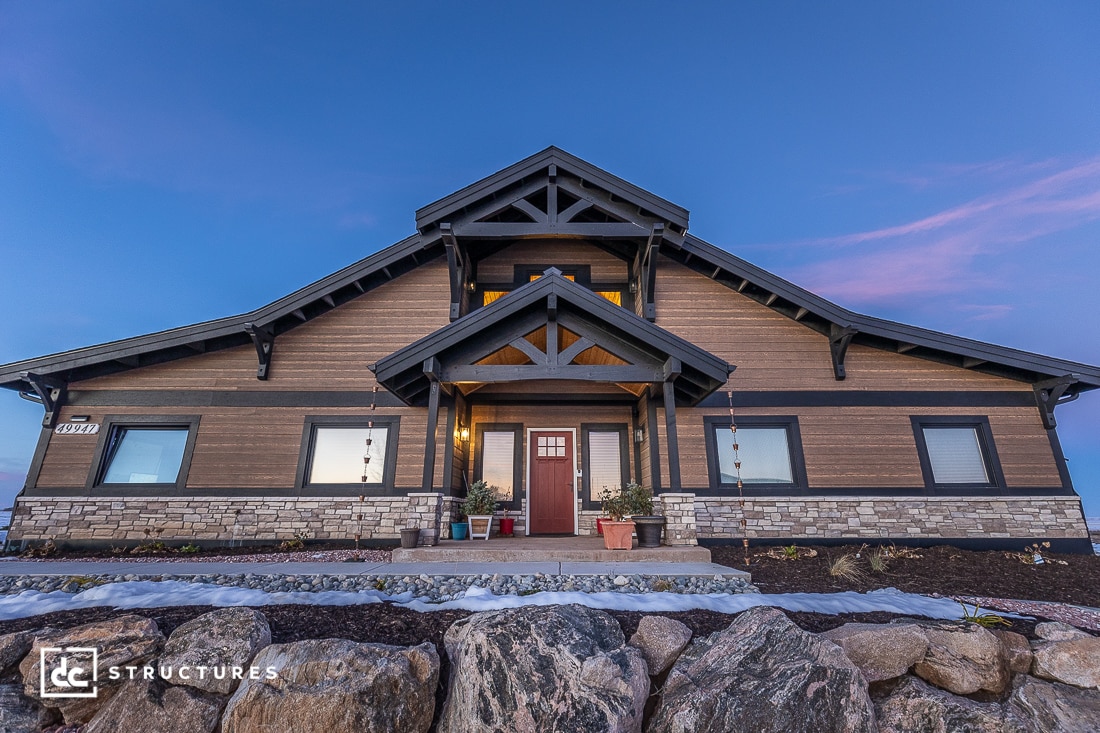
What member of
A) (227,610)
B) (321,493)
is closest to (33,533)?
(321,493)

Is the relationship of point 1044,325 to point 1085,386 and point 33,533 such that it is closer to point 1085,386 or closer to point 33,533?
point 1085,386

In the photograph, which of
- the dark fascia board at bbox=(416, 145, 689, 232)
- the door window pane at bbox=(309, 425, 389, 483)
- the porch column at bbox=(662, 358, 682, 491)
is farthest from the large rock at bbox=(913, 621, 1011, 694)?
the door window pane at bbox=(309, 425, 389, 483)

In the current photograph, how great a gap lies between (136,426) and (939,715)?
495 inches

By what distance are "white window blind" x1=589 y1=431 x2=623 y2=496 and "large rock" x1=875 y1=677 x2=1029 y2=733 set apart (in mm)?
6802

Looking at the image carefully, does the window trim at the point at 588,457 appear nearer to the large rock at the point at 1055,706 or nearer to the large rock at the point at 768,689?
the large rock at the point at 768,689

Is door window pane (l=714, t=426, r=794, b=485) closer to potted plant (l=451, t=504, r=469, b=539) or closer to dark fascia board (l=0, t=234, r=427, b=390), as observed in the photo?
potted plant (l=451, t=504, r=469, b=539)

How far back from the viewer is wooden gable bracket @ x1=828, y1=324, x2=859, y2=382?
30.0 ft

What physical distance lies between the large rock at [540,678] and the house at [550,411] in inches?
194

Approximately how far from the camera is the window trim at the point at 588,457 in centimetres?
952

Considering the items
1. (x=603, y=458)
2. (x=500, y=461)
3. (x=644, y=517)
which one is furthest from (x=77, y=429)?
(x=644, y=517)

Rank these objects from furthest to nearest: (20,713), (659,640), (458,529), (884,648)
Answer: (458,529)
(659,640)
(884,648)
(20,713)

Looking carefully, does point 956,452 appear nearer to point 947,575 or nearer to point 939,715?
point 947,575

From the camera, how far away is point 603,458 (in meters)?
9.76

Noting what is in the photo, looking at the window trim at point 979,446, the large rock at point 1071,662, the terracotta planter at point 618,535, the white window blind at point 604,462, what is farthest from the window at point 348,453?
the window trim at point 979,446
